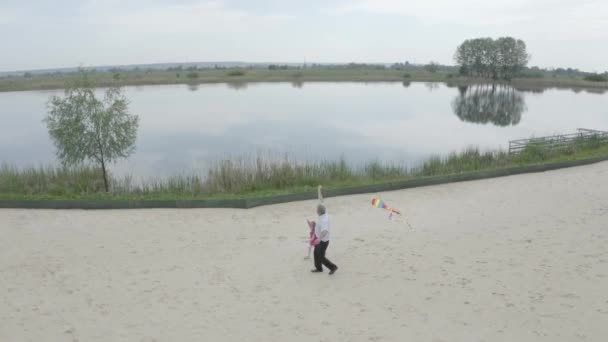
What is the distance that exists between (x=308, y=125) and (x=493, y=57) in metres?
67.3

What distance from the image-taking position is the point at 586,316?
5.99 metres

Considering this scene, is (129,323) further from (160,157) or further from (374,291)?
(160,157)

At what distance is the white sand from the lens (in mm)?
5766

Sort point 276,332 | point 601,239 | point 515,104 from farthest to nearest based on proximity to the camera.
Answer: point 515,104, point 601,239, point 276,332

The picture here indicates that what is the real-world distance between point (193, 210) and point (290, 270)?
12.9 ft

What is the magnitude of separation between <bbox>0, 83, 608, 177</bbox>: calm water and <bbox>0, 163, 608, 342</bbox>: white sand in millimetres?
8871

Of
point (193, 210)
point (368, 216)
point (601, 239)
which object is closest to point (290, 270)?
point (368, 216)

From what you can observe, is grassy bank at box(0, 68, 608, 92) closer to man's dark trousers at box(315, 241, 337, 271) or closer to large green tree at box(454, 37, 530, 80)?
large green tree at box(454, 37, 530, 80)

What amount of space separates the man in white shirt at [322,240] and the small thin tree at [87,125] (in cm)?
847

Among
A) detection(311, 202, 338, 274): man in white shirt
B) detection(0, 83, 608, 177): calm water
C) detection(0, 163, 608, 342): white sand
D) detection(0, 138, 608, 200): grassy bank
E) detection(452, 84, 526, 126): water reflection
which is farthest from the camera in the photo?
detection(452, 84, 526, 126): water reflection

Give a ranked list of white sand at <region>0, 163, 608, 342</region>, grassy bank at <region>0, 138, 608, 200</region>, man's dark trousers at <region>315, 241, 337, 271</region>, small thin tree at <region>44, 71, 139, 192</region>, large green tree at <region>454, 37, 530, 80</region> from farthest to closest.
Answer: large green tree at <region>454, 37, 530, 80</region> < small thin tree at <region>44, 71, 139, 192</region> < grassy bank at <region>0, 138, 608, 200</region> < man's dark trousers at <region>315, 241, 337, 271</region> < white sand at <region>0, 163, 608, 342</region>

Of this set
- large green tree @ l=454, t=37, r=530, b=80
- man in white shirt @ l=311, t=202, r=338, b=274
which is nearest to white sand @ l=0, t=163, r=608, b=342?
man in white shirt @ l=311, t=202, r=338, b=274

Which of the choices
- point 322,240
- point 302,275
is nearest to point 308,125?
point 302,275

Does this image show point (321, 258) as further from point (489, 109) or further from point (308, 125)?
point (489, 109)
